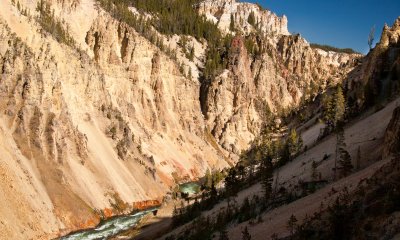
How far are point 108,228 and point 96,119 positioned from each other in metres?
31.8

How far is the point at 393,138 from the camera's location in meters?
31.3

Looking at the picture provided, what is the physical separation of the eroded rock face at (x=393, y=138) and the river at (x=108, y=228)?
Answer: 105 feet

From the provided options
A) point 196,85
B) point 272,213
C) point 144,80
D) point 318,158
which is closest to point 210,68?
point 196,85

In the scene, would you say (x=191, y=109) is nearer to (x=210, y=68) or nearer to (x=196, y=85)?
(x=196, y=85)

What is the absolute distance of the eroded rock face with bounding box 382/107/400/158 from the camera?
2984cm

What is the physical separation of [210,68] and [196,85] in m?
12.5

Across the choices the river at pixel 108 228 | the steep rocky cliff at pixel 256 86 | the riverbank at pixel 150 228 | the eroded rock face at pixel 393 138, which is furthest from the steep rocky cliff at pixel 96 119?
the eroded rock face at pixel 393 138

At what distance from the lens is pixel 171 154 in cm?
10512

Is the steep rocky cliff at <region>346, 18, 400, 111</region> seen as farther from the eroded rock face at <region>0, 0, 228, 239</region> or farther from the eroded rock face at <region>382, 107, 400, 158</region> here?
the eroded rock face at <region>0, 0, 228, 239</region>

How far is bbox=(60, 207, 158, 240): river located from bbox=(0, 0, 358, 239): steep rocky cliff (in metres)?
1.74

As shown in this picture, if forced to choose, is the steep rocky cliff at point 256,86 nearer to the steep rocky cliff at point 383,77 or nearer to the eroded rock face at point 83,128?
the eroded rock face at point 83,128

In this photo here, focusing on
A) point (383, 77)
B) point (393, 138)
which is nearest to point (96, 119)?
point (383, 77)

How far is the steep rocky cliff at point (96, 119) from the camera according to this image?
56906 mm

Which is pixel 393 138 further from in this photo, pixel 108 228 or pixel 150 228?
pixel 108 228
